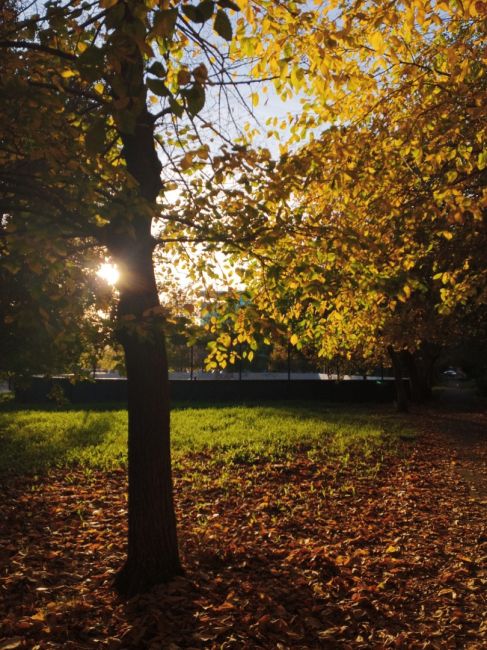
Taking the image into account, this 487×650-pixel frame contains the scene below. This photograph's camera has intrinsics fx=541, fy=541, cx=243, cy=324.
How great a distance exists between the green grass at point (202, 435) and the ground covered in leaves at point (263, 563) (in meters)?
1.63

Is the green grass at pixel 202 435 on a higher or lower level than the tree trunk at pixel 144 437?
lower

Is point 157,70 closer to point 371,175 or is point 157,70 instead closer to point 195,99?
point 195,99

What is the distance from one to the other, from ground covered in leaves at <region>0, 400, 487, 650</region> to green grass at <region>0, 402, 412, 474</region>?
1632 mm

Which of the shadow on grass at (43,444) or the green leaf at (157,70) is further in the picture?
the shadow on grass at (43,444)

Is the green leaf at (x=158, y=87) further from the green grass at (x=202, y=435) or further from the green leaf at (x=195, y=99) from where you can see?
the green grass at (x=202, y=435)

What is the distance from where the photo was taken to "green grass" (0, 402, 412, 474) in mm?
12320

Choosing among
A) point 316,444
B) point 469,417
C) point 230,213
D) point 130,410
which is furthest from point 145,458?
point 469,417

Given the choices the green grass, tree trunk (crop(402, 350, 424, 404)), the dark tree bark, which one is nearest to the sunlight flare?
the dark tree bark

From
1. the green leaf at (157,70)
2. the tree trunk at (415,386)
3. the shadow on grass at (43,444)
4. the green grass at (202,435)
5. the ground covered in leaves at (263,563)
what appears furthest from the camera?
the tree trunk at (415,386)

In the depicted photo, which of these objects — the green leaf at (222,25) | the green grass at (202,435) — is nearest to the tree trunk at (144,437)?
the green leaf at (222,25)

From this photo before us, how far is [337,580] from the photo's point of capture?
5.52 meters

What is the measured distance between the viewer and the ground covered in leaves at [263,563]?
4.46 meters

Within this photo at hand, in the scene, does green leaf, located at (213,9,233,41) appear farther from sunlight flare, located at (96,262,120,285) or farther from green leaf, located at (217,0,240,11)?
sunlight flare, located at (96,262,120,285)

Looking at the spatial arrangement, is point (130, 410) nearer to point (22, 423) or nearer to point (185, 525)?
point (185, 525)
